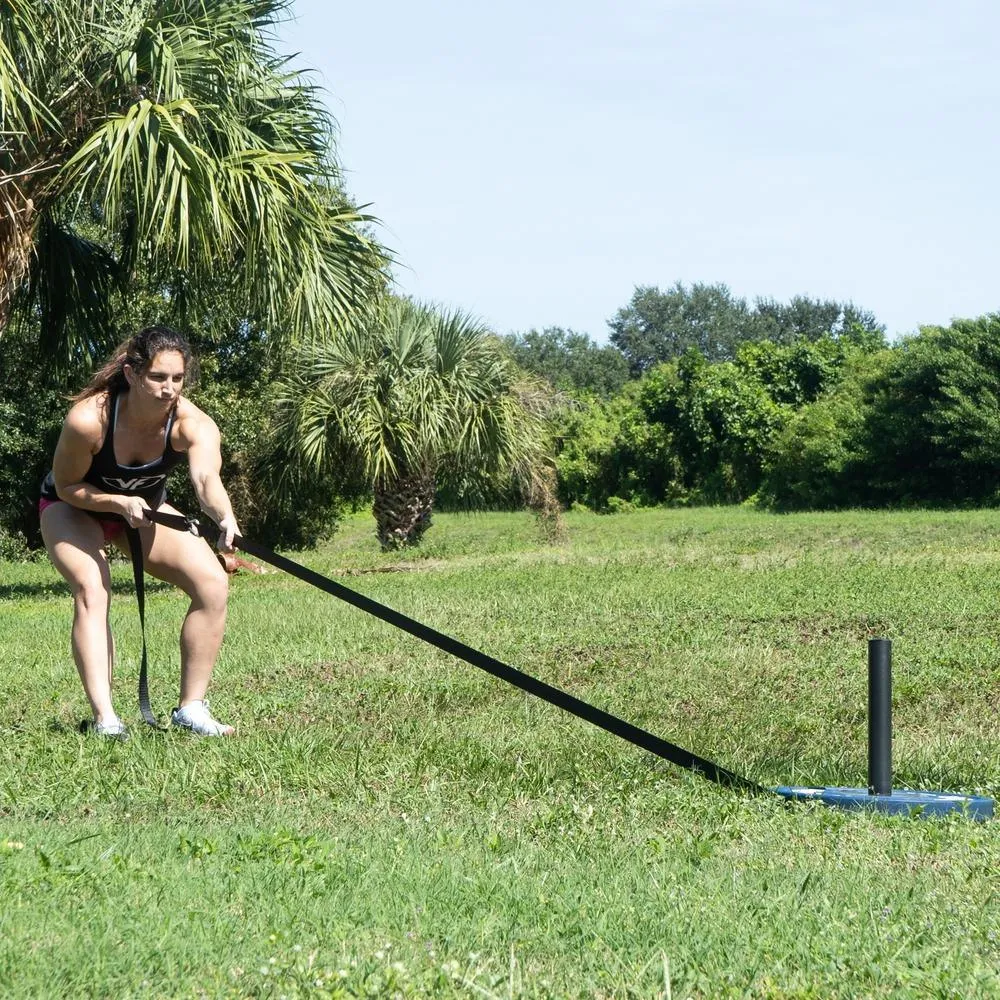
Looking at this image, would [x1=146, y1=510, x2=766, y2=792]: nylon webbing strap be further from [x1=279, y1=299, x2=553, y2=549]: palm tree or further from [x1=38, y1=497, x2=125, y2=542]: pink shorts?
[x1=279, y1=299, x2=553, y2=549]: palm tree

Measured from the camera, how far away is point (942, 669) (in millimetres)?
7160

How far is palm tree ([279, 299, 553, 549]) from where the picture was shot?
57.2 ft

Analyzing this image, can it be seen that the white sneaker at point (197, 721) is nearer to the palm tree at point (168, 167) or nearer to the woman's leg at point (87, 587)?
the woman's leg at point (87, 587)

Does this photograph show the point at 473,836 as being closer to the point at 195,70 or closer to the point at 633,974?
the point at 633,974

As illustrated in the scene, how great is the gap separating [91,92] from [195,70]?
2.85 feet

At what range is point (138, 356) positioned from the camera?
533cm

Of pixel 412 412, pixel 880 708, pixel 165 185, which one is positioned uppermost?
pixel 165 185

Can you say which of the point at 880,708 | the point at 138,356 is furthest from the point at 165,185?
the point at 880,708

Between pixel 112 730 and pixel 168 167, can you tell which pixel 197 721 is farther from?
pixel 168 167

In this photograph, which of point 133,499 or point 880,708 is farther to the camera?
point 133,499

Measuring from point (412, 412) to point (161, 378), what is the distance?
12.1 meters

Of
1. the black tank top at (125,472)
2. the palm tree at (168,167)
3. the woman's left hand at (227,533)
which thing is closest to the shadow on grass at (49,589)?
the palm tree at (168,167)

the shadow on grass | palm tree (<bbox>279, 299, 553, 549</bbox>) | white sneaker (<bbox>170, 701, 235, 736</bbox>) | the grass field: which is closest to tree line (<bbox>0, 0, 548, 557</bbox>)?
the shadow on grass

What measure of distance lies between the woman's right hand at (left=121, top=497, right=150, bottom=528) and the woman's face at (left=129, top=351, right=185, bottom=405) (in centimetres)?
41
